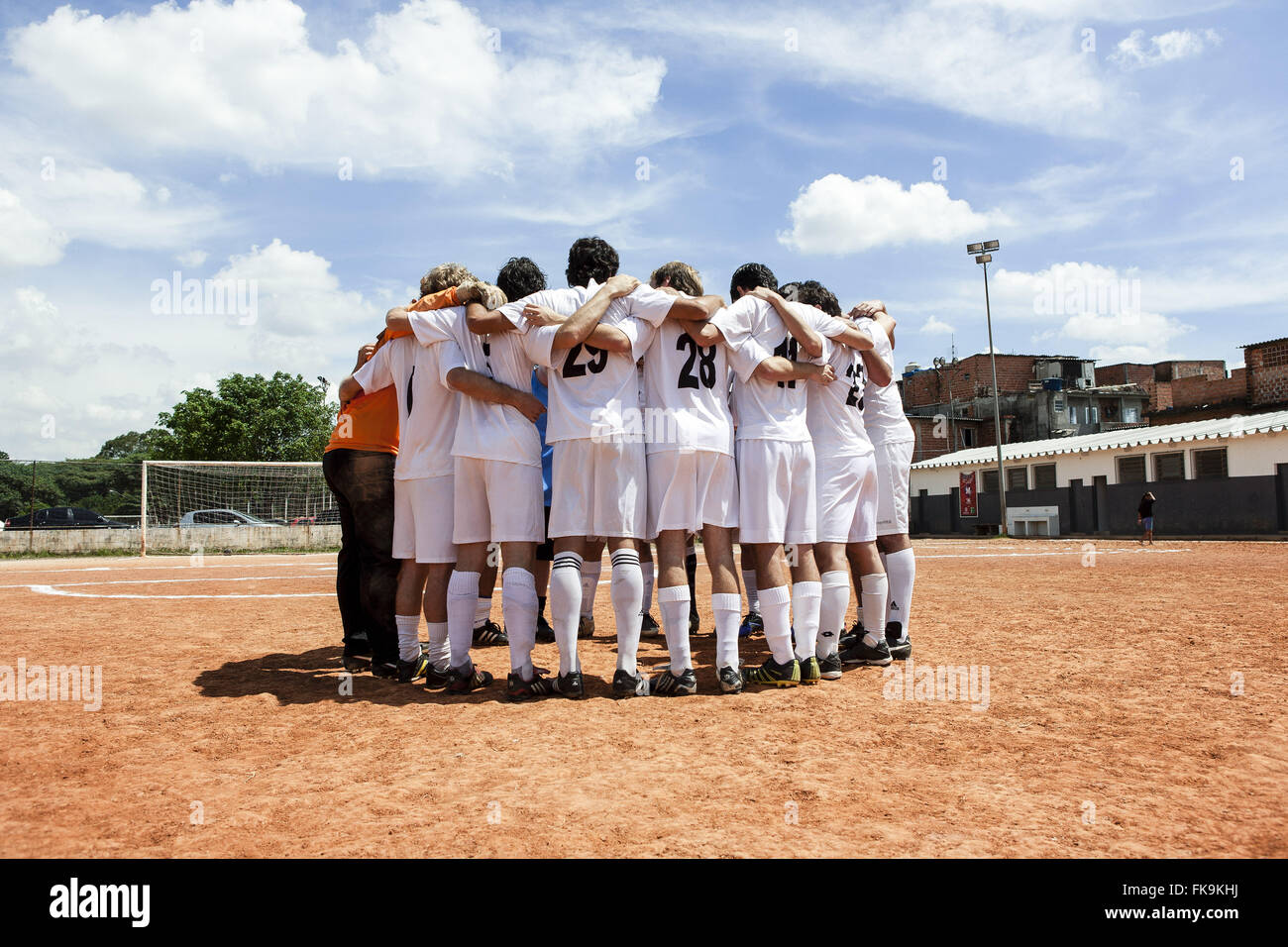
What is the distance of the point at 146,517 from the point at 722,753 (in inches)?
1104

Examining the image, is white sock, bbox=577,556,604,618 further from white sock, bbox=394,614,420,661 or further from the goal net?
the goal net

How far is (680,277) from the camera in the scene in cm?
446

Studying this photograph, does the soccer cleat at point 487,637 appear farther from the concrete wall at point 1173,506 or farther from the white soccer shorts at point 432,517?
the concrete wall at point 1173,506

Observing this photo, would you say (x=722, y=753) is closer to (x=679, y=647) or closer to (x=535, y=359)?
(x=679, y=647)

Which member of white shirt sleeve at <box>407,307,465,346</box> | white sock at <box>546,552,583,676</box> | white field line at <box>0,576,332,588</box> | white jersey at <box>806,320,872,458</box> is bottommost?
white field line at <box>0,576,332,588</box>

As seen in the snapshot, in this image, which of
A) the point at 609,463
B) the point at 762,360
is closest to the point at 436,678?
the point at 609,463

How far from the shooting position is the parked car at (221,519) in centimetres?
2744

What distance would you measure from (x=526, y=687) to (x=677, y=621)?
0.83 m

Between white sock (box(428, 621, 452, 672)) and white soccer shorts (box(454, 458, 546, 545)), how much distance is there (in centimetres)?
51

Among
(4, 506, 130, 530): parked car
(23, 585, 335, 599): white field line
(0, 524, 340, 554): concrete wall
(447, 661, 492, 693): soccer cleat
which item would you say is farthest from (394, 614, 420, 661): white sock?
(4, 506, 130, 530): parked car

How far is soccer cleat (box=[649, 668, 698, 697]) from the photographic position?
4.15 meters

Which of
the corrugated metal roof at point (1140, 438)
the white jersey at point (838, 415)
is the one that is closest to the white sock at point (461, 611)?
the white jersey at point (838, 415)

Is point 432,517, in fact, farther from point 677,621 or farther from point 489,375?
point 677,621
